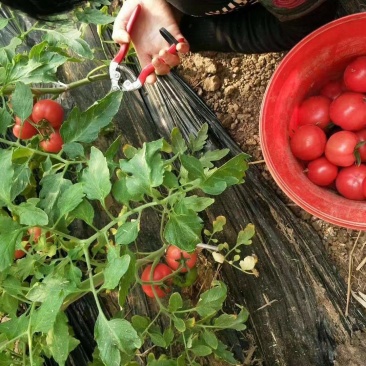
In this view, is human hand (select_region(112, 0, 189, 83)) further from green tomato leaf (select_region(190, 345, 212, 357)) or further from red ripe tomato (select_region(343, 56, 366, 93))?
green tomato leaf (select_region(190, 345, 212, 357))

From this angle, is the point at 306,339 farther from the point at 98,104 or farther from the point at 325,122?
the point at 98,104

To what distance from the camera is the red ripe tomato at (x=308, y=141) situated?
1326 mm

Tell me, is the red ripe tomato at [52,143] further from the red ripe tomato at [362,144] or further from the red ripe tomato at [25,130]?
the red ripe tomato at [362,144]

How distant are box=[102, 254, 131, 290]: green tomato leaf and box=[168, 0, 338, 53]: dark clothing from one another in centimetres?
67

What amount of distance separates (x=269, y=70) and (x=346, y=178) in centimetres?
42

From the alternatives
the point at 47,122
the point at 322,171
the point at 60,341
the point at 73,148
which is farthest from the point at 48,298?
the point at 322,171

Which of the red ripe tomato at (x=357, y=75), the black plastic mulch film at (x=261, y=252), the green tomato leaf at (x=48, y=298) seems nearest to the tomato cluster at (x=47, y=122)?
the black plastic mulch film at (x=261, y=252)

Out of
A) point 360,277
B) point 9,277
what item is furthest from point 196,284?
point 9,277

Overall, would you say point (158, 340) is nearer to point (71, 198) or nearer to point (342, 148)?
point (71, 198)

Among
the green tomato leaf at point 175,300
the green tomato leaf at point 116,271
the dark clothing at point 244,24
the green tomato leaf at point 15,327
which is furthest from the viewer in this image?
the dark clothing at point 244,24

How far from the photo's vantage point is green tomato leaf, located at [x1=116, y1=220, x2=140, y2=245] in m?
0.97

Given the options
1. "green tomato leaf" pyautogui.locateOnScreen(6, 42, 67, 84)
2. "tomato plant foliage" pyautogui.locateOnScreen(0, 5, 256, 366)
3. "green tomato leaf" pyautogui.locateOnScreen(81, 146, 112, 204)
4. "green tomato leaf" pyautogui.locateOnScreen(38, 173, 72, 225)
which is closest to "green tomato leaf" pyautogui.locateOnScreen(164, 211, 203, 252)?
"tomato plant foliage" pyautogui.locateOnScreen(0, 5, 256, 366)

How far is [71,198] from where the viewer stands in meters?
1.01

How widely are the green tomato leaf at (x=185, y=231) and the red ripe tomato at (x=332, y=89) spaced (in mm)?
691
